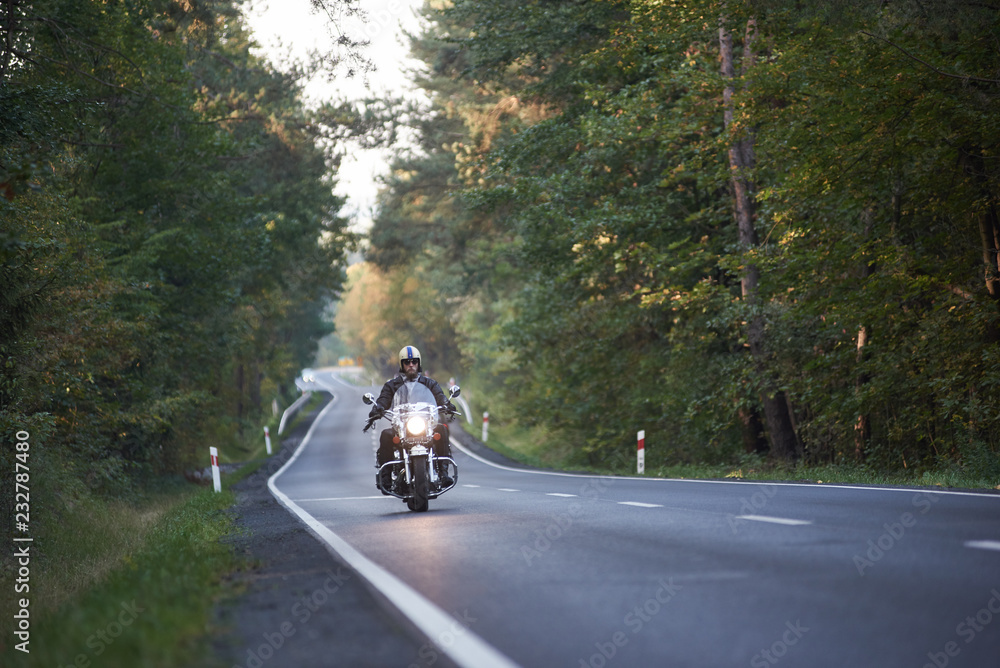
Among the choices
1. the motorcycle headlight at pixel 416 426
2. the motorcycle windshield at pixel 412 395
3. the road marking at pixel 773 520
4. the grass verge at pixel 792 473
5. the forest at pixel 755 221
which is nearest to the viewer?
the road marking at pixel 773 520

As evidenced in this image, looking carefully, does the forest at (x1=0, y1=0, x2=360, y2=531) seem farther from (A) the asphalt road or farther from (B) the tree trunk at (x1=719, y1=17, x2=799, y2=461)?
(B) the tree trunk at (x1=719, y1=17, x2=799, y2=461)

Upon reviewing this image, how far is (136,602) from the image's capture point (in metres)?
5.88

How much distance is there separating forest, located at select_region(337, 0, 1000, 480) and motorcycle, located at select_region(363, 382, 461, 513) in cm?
760

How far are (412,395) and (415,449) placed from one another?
718 millimetres

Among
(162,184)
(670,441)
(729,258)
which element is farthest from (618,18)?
(162,184)

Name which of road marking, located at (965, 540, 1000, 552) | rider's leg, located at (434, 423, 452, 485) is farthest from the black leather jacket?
road marking, located at (965, 540, 1000, 552)

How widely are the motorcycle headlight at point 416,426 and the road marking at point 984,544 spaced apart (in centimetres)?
665

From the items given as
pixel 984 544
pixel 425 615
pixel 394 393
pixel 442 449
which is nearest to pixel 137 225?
pixel 394 393

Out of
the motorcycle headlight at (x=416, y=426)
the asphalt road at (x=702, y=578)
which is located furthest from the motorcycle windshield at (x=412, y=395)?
the asphalt road at (x=702, y=578)

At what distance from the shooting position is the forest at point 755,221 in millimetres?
15000

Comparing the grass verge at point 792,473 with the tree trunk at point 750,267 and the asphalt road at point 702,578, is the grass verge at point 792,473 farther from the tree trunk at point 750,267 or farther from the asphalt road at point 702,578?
the asphalt road at point 702,578

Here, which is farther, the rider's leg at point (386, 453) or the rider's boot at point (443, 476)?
the rider's leg at point (386, 453)

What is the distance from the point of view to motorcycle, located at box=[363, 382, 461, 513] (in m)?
12.1

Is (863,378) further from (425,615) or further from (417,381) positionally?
(425,615)
